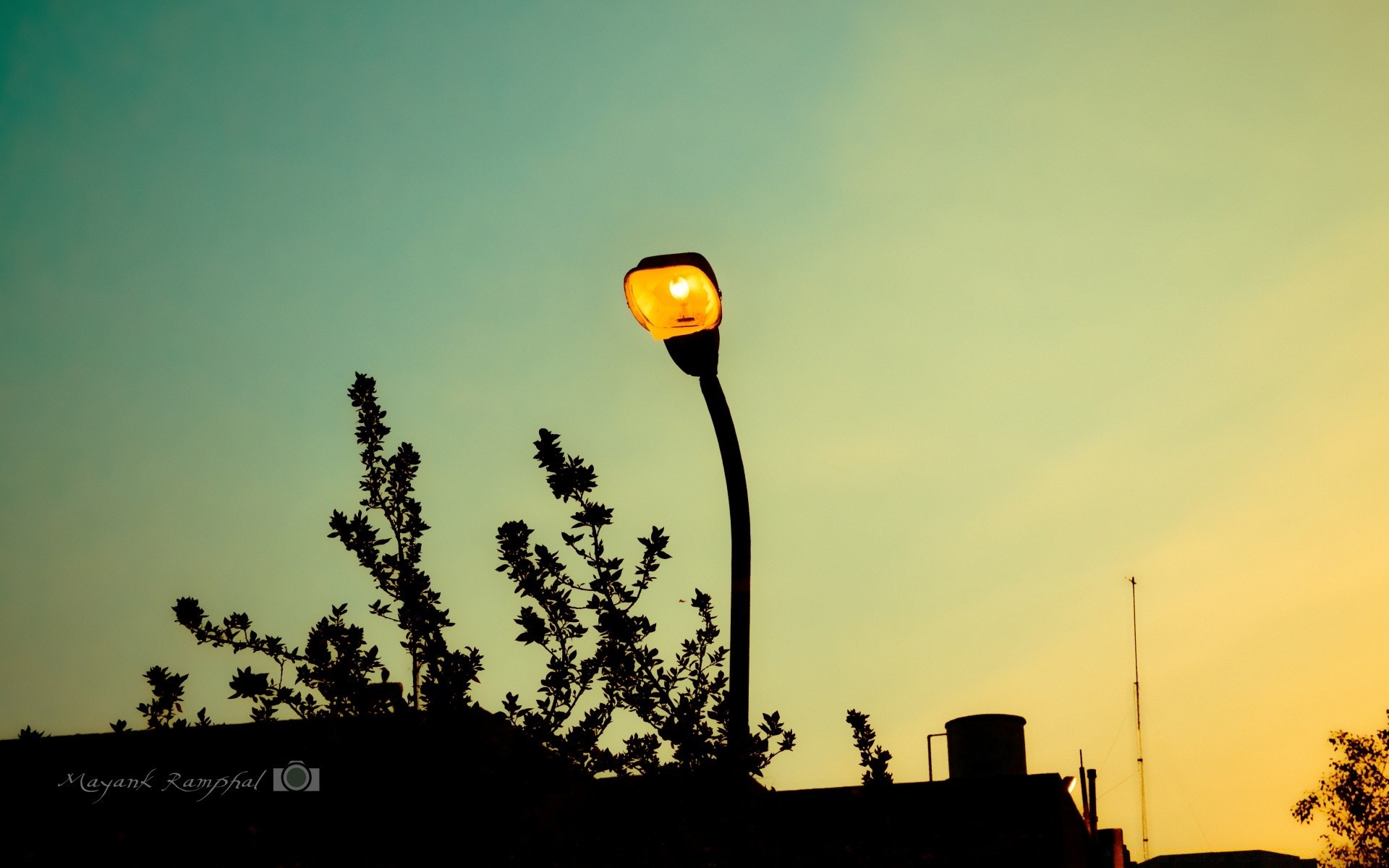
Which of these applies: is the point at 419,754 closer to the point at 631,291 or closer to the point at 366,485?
the point at 366,485

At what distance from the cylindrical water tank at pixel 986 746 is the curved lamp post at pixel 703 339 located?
46.3 feet

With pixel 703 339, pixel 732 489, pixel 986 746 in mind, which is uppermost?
pixel 703 339

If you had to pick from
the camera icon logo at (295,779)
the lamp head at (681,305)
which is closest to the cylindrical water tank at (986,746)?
the camera icon logo at (295,779)

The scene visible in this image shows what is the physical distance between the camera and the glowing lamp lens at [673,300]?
5.94m

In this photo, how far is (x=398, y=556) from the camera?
6961 mm

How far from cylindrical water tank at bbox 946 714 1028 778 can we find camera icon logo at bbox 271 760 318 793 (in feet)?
41.9

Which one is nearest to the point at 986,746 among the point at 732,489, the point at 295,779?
the point at 295,779

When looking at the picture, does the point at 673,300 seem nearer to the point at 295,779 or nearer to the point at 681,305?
the point at 681,305

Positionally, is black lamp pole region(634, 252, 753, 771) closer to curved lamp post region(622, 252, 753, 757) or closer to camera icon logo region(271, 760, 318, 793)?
curved lamp post region(622, 252, 753, 757)

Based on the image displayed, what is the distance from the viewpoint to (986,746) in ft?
62.5

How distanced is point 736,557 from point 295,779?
182 inches

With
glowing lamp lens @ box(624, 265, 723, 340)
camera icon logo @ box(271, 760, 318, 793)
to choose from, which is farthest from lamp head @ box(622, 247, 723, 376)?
camera icon logo @ box(271, 760, 318, 793)

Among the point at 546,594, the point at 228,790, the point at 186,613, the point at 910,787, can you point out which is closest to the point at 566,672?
the point at 546,594

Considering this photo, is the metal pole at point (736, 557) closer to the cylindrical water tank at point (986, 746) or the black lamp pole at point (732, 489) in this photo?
the black lamp pole at point (732, 489)
